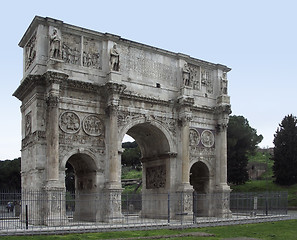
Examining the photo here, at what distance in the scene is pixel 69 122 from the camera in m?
22.3

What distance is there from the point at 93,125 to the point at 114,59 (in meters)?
3.98

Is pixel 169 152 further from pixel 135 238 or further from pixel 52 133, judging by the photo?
pixel 135 238

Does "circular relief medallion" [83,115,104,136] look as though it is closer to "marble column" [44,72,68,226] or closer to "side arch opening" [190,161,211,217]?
"marble column" [44,72,68,226]

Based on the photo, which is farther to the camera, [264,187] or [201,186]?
[264,187]

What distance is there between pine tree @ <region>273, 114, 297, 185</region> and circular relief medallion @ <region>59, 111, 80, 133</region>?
28675 mm

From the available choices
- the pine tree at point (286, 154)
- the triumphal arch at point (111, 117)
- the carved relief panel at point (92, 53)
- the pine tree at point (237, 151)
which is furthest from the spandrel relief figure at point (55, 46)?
the pine tree at point (286, 154)

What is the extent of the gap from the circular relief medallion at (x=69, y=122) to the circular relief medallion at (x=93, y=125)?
0.48m

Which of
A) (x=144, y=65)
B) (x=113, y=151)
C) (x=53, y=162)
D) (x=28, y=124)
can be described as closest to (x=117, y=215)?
(x=113, y=151)

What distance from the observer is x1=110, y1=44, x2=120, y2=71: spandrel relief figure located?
23.5 meters

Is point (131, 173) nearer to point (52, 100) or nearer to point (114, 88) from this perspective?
point (114, 88)

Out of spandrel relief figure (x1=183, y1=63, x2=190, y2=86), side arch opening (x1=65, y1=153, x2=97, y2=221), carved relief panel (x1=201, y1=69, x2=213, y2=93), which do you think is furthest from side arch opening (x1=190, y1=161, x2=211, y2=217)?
side arch opening (x1=65, y1=153, x2=97, y2=221)

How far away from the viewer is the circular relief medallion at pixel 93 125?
22906 millimetres

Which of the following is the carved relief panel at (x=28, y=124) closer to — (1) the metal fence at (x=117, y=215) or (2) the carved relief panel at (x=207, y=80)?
(1) the metal fence at (x=117, y=215)

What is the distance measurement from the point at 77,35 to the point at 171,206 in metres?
11.7
